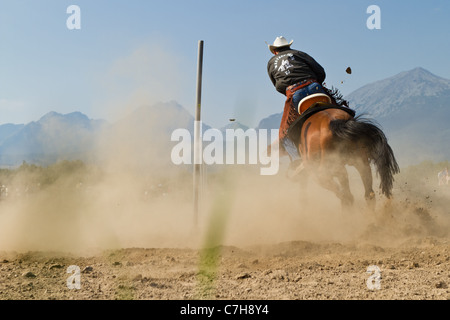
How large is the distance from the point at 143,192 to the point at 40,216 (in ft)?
10.6

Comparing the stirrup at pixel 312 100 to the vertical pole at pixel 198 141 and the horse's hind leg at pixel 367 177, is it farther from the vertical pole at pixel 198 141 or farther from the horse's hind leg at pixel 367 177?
the vertical pole at pixel 198 141

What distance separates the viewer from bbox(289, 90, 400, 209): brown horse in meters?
7.45

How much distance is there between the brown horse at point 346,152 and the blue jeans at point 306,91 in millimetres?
573

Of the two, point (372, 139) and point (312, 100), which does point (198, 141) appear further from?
point (372, 139)

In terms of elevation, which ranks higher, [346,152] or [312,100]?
[312,100]

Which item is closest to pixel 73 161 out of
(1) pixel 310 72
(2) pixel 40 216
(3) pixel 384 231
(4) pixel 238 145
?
(2) pixel 40 216

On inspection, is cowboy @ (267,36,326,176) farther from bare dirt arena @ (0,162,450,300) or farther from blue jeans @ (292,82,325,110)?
bare dirt arena @ (0,162,450,300)

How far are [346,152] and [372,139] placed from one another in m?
0.47

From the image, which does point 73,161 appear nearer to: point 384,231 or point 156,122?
point 156,122

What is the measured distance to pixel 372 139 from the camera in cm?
749

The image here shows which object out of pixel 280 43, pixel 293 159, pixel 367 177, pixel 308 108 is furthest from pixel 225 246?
pixel 280 43

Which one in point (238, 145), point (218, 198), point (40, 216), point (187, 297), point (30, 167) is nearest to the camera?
point (187, 297)

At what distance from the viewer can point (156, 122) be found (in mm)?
14344

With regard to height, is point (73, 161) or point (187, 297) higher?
point (73, 161)
